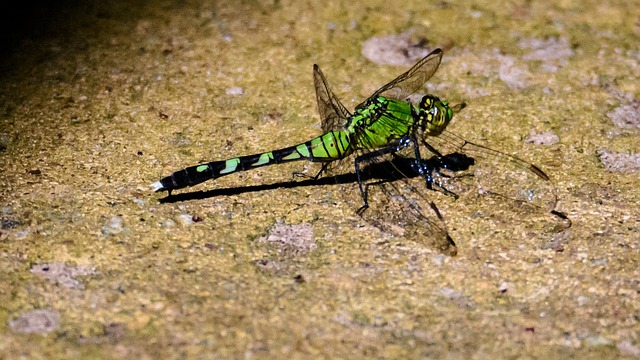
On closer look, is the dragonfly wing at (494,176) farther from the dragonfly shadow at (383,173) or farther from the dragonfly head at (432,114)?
the dragonfly head at (432,114)

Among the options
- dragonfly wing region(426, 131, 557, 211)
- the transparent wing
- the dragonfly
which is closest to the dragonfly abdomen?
the dragonfly

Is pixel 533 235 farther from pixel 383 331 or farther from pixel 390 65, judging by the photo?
pixel 390 65

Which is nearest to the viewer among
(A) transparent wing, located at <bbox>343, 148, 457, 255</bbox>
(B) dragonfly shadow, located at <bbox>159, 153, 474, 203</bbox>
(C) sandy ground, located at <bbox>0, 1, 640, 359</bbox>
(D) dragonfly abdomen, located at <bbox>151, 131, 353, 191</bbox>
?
(C) sandy ground, located at <bbox>0, 1, 640, 359</bbox>

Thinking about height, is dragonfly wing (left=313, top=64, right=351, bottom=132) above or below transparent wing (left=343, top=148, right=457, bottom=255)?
above

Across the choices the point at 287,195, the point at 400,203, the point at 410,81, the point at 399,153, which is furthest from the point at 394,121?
the point at 287,195

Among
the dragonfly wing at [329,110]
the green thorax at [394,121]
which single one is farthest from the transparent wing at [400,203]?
the dragonfly wing at [329,110]

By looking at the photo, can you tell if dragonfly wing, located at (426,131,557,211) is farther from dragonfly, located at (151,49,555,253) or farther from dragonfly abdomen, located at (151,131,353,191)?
dragonfly abdomen, located at (151,131,353,191)
